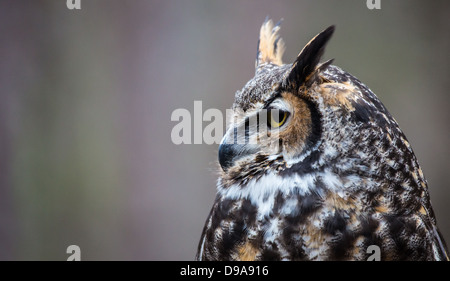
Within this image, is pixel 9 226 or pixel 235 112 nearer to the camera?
pixel 235 112

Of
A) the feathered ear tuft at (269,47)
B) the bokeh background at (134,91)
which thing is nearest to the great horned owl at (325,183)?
the feathered ear tuft at (269,47)

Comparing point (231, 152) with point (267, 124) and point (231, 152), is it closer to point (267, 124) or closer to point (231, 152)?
point (231, 152)

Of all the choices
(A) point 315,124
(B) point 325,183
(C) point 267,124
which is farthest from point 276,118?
(B) point 325,183

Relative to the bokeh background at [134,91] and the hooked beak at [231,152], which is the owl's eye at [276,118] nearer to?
the hooked beak at [231,152]

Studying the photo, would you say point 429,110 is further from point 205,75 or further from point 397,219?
point 397,219

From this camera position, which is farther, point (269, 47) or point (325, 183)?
point (269, 47)

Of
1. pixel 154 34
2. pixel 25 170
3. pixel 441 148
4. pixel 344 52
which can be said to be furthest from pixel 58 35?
pixel 441 148
